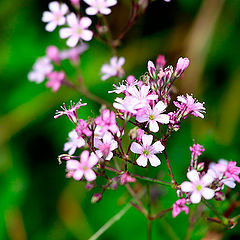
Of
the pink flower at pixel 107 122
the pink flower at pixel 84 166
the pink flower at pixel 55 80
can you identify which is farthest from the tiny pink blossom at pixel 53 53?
the pink flower at pixel 84 166

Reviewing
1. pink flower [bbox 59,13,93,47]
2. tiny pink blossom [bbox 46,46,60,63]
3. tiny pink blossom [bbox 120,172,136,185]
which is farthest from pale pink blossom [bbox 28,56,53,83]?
tiny pink blossom [bbox 120,172,136,185]

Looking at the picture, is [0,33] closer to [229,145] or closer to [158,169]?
[158,169]

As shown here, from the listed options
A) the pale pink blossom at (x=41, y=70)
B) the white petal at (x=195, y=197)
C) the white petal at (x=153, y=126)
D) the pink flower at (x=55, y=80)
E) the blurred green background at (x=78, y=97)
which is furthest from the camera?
the blurred green background at (x=78, y=97)

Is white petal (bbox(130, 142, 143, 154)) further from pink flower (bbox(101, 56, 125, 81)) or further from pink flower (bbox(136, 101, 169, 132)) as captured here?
pink flower (bbox(101, 56, 125, 81))

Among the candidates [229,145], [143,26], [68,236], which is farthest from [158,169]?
[143,26]

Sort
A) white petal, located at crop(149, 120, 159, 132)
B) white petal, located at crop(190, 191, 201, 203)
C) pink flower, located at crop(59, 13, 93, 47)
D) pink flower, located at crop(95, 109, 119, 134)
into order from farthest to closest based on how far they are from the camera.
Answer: pink flower, located at crop(59, 13, 93, 47) → white petal, located at crop(149, 120, 159, 132) → pink flower, located at crop(95, 109, 119, 134) → white petal, located at crop(190, 191, 201, 203)

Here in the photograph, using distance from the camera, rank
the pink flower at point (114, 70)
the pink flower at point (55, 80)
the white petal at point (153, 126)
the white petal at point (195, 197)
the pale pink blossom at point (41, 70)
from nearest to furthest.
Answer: the white petal at point (195, 197) < the white petal at point (153, 126) < the pink flower at point (114, 70) < the pink flower at point (55, 80) < the pale pink blossom at point (41, 70)

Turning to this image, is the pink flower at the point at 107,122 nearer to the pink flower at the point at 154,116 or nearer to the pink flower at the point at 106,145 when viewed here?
the pink flower at the point at 106,145

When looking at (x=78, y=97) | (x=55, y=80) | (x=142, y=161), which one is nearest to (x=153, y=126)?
(x=142, y=161)
